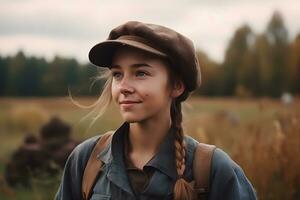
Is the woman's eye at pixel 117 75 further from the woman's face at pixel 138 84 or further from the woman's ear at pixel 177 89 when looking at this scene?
the woman's ear at pixel 177 89

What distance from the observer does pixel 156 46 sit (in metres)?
2.78

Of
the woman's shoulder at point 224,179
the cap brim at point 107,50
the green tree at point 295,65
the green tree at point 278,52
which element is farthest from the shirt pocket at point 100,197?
the green tree at point 278,52

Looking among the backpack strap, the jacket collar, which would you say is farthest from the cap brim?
the backpack strap

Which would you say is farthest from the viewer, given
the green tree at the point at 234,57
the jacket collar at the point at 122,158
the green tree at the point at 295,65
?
the green tree at the point at 234,57

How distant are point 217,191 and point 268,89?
43935mm

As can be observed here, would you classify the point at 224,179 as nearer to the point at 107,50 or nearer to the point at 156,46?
the point at 156,46

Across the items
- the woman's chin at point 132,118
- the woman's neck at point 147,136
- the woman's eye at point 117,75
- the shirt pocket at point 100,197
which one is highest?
the woman's eye at point 117,75

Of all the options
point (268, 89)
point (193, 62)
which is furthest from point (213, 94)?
point (193, 62)

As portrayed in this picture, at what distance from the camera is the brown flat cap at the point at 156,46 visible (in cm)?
277

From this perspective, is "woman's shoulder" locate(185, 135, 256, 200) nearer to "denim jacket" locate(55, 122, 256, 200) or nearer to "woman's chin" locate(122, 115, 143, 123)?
"denim jacket" locate(55, 122, 256, 200)

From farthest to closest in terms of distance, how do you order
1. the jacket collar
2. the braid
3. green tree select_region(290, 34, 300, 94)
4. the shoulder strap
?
green tree select_region(290, 34, 300, 94), the shoulder strap, the jacket collar, the braid

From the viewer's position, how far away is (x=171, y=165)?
2828 millimetres

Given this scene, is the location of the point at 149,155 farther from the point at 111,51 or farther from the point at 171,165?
the point at 111,51

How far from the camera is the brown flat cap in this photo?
277 cm
